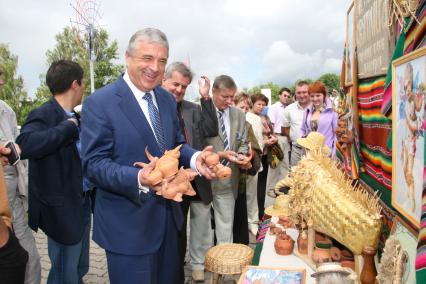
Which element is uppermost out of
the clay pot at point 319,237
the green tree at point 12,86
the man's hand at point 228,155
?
the green tree at point 12,86

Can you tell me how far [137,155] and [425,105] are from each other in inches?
49.3

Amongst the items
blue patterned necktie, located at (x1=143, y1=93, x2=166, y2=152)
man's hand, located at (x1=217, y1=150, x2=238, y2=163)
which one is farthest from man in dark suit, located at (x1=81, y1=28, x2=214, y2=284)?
man's hand, located at (x1=217, y1=150, x2=238, y2=163)

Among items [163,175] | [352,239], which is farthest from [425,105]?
[163,175]

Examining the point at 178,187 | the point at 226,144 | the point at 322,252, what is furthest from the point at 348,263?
the point at 226,144

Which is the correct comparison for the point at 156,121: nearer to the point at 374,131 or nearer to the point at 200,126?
the point at 374,131

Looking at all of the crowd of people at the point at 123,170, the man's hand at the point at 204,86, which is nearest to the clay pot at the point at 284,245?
the crowd of people at the point at 123,170

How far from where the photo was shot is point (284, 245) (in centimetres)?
214

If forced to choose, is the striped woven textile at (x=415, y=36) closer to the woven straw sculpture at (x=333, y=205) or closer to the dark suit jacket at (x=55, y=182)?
the woven straw sculpture at (x=333, y=205)

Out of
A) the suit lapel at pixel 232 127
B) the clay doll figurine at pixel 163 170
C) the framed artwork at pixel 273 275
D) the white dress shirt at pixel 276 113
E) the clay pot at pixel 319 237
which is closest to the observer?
the clay doll figurine at pixel 163 170

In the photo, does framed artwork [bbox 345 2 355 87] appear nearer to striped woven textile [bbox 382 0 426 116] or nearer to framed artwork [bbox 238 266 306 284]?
striped woven textile [bbox 382 0 426 116]

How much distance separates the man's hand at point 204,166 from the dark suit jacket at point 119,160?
21 cm

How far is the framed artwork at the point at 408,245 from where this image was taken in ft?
4.30

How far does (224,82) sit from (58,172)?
168cm

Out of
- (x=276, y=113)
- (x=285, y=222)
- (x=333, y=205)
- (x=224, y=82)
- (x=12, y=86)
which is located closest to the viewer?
(x=333, y=205)
